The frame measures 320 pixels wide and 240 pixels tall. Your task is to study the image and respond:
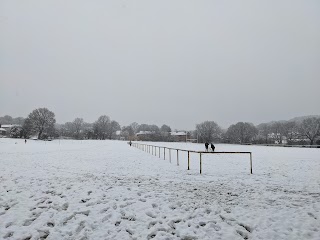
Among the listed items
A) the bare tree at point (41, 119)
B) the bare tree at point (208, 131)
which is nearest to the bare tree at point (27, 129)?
the bare tree at point (41, 119)

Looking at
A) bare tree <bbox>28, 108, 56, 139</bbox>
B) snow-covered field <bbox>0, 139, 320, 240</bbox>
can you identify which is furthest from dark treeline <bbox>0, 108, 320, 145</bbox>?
snow-covered field <bbox>0, 139, 320, 240</bbox>

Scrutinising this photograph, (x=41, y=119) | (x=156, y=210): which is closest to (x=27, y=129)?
(x=41, y=119)

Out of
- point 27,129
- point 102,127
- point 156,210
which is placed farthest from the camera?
point 102,127

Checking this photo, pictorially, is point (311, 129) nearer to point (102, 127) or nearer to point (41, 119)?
point (102, 127)

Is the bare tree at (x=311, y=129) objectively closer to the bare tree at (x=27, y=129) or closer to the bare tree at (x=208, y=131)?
the bare tree at (x=208, y=131)

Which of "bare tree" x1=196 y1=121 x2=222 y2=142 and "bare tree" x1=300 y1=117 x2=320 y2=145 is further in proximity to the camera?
"bare tree" x1=196 y1=121 x2=222 y2=142

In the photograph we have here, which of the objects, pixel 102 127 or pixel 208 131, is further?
pixel 102 127

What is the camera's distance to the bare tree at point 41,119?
345ft

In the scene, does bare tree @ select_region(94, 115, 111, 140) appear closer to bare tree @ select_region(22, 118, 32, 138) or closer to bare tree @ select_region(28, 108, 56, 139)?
bare tree @ select_region(28, 108, 56, 139)

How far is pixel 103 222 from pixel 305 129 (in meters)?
107

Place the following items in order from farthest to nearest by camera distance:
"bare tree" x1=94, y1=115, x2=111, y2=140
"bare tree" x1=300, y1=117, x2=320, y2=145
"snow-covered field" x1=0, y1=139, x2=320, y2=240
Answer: "bare tree" x1=94, y1=115, x2=111, y2=140 < "bare tree" x1=300, y1=117, x2=320, y2=145 < "snow-covered field" x1=0, y1=139, x2=320, y2=240

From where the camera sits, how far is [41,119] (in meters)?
107

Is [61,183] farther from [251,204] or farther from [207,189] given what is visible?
[251,204]

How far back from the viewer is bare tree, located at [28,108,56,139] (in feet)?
345
